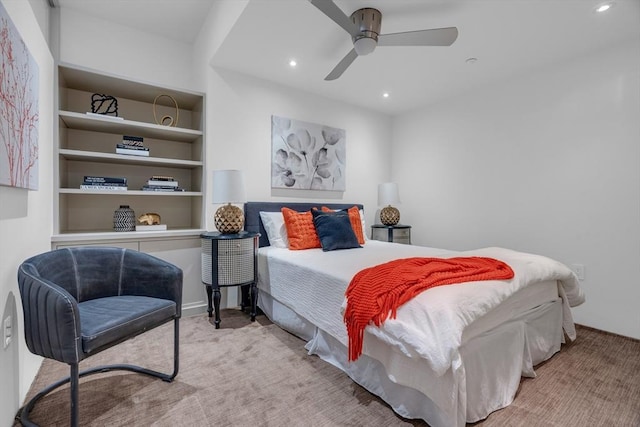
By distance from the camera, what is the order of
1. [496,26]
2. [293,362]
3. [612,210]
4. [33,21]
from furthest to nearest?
[612,210]
[496,26]
[293,362]
[33,21]

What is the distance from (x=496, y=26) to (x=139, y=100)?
340 cm

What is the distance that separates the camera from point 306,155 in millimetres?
3668

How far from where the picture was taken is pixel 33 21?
72.6 inches

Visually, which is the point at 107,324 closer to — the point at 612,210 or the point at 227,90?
the point at 227,90

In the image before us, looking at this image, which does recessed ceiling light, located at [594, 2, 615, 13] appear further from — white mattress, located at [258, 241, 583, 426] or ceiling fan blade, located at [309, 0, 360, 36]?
white mattress, located at [258, 241, 583, 426]

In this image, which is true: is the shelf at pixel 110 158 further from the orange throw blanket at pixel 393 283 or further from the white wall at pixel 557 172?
the white wall at pixel 557 172

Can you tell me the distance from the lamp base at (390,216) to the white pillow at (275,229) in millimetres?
1627

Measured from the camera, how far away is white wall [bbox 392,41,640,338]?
252 centimetres

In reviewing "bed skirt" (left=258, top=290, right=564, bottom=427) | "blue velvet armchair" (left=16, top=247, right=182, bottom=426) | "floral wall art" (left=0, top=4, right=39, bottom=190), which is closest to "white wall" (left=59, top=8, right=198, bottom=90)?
"floral wall art" (left=0, top=4, right=39, bottom=190)

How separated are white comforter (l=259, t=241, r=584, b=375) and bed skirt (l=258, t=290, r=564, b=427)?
108mm

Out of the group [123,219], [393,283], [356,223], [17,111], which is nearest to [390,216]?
[356,223]

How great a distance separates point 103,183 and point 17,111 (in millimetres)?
1246

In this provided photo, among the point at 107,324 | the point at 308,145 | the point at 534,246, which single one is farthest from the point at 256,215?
the point at 534,246

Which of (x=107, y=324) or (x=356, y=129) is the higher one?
(x=356, y=129)
